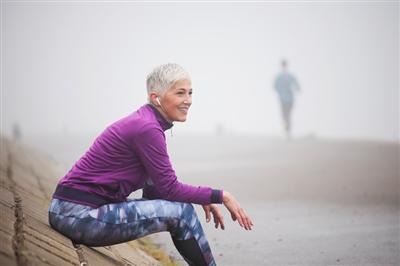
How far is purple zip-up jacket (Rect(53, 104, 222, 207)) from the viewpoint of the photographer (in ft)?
12.7

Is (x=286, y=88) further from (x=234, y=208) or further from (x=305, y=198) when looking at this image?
(x=234, y=208)

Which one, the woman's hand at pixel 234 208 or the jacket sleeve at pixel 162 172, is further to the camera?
the woman's hand at pixel 234 208

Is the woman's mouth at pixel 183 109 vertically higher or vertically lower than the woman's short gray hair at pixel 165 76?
lower

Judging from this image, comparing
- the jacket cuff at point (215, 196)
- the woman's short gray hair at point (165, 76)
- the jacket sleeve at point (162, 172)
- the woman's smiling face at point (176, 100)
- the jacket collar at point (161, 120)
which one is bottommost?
the jacket cuff at point (215, 196)

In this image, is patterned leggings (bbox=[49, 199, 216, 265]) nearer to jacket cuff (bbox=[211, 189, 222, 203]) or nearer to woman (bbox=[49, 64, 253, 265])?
woman (bbox=[49, 64, 253, 265])

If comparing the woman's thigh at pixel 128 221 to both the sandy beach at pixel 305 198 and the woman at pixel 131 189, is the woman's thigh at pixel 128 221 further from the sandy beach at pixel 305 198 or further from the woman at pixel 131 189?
the sandy beach at pixel 305 198

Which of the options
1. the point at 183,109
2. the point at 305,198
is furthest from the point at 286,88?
the point at 183,109

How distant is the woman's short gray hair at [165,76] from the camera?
4.06 m

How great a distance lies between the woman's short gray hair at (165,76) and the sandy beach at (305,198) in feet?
7.07

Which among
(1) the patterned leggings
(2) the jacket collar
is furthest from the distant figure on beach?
(1) the patterned leggings

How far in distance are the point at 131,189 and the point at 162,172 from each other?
327mm

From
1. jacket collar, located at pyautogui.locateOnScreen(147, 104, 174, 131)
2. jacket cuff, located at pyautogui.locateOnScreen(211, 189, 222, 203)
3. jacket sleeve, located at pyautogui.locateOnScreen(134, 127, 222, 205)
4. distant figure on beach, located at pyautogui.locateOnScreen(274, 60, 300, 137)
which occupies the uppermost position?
jacket collar, located at pyautogui.locateOnScreen(147, 104, 174, 131)

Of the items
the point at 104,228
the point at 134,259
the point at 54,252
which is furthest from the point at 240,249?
the point at 54,252

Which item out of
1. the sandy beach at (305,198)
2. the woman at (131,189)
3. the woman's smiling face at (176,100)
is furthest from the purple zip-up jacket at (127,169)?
the sandy beach at (305,198)
